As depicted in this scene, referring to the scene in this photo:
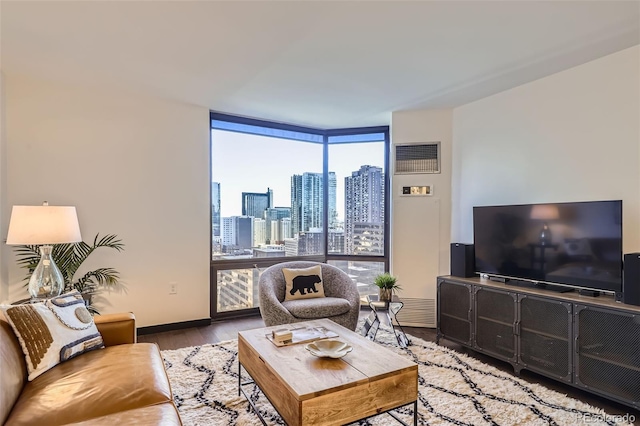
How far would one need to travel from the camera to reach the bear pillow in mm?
3617

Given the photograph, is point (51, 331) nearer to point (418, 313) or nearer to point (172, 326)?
point (172, 326)

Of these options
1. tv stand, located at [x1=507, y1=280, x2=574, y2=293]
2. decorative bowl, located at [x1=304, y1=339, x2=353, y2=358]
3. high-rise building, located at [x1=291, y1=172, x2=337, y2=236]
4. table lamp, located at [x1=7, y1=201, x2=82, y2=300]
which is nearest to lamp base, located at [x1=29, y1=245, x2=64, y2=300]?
table lamp, located at [x1=7, y1=201, x2=82, y2=300]

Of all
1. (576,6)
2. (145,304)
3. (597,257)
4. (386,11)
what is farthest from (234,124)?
(597,257)

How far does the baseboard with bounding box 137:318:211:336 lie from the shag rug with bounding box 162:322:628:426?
90 cm

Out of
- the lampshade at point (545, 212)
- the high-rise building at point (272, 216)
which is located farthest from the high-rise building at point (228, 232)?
the lampshade at point (545, 212)

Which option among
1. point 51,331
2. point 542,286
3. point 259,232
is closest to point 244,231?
point 259,232

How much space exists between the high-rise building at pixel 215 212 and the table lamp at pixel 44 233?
67.4 inches

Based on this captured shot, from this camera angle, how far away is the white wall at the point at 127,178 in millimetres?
3322

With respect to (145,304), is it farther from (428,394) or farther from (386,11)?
(386,11)

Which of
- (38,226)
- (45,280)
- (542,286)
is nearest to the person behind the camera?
(38,226)

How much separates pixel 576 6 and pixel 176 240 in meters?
4.07

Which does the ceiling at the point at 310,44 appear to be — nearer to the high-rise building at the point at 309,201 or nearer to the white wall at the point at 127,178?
Result: the white wall at the point at 127,178

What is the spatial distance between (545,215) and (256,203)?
328cm

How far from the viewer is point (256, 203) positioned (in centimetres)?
470
